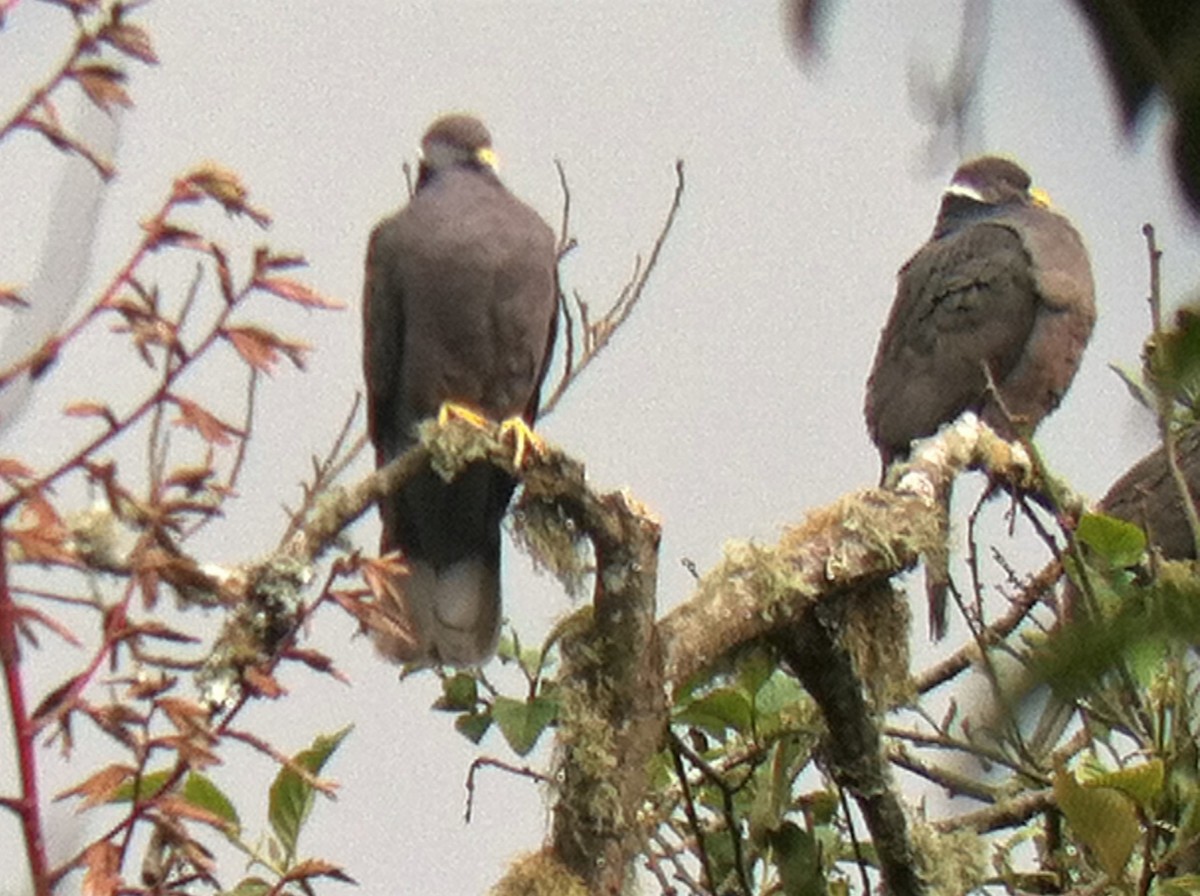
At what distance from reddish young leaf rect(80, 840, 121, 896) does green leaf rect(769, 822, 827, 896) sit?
1453 mm

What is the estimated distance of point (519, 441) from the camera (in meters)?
3.28

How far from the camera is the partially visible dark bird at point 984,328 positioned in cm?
Answer: 595

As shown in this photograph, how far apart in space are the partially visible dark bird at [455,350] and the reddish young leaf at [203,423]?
2.72 meters

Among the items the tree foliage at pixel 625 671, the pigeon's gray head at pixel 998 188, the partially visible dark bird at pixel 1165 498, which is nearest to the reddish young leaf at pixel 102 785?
the tree foliage at pixel 625 671

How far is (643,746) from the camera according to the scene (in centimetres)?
264

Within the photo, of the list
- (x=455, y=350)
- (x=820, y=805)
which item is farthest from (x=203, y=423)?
(x=455, y=350)

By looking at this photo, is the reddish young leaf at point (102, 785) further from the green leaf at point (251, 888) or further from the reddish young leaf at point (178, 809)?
the green leaf at point (251, 888)

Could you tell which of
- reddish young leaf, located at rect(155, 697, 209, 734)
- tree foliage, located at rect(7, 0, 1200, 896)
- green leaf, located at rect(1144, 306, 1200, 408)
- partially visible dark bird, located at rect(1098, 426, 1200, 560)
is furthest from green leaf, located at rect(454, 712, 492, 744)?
partially visible dark bird, located at rect(1098, 426, 1200, 560)

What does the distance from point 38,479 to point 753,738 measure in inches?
64.6

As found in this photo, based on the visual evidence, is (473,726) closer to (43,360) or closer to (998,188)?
(43,360)

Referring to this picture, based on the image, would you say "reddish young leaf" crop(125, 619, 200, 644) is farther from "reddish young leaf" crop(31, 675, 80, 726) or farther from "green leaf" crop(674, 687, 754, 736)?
"green leaf" crop(674, 687, 754, 736)

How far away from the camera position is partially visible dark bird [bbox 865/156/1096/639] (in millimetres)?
5953

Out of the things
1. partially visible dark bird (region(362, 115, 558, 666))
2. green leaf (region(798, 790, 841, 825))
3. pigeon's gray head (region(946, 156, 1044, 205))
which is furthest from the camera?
pigeon's gray head (region(946, 156, 1044, 205))

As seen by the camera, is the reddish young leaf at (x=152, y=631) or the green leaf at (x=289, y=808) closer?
the reddish young leaf at (x=152, y=631)
